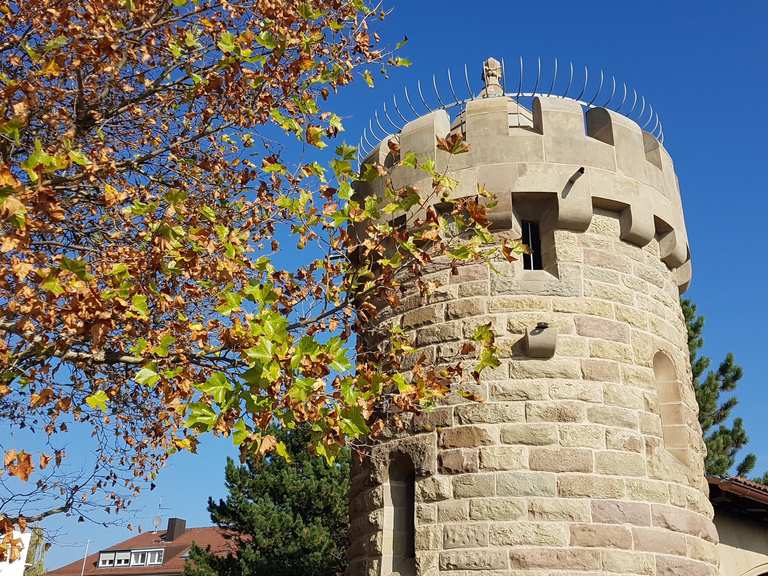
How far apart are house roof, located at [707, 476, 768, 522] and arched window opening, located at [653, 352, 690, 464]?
276 cm

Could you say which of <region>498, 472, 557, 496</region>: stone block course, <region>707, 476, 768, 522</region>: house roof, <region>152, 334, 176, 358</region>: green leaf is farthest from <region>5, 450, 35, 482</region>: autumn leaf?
<region>707, 476, 768, 522</region>: house roof

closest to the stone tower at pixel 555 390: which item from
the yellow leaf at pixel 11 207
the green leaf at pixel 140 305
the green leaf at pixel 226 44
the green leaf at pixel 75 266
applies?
the green leaf at pixel 226 44

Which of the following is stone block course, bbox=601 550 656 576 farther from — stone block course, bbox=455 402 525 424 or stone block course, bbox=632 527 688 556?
stone block course, bbox=455 402 525 424

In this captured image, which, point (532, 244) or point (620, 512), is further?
point (532, 244)

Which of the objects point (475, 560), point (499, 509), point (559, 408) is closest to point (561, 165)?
point (559, 408)

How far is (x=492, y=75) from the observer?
30.9ft

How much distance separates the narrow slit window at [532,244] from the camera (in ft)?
24.7

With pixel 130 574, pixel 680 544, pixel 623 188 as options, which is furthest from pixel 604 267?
pixel 130 574

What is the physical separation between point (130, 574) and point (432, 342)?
36274 millimetres

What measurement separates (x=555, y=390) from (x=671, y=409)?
5.06 feet

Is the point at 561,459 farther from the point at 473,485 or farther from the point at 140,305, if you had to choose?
the point at 140,305

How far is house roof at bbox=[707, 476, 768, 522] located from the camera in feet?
32.0

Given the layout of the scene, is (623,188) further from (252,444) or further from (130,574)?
(130,574)

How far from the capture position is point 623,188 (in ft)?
24.9
